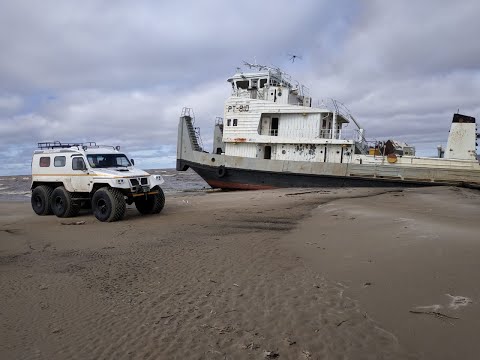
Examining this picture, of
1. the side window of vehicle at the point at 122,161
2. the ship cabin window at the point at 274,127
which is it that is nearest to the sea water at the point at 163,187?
the ship cabin window at the point at 274,127

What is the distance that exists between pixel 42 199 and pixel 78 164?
1.83 metres

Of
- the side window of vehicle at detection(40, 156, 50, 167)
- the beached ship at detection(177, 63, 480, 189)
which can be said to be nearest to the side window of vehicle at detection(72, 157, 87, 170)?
the side window of vehicle at detection(40, 156, 50, 167)

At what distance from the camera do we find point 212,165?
20.4m

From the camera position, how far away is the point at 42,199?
1041cm

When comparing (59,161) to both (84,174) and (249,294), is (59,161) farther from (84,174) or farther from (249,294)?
(249,294)

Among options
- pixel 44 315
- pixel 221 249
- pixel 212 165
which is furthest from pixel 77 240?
pixel 212 165

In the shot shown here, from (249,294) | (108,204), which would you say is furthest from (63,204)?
(249,294)

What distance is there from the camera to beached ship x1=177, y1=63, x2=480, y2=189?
16766 mm

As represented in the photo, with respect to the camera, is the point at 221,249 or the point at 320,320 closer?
the point at 320,320

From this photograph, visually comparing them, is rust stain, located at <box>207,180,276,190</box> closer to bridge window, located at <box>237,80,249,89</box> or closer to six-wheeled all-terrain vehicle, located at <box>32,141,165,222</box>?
bridge window, located at <box>237,80,249,89</box>

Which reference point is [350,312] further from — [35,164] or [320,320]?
[35,164]

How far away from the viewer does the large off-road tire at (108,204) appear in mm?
8727

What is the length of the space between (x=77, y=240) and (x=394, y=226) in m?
5.77

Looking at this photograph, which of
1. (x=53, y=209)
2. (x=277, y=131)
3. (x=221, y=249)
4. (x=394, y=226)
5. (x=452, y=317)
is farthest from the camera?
(x=277, y=131)
